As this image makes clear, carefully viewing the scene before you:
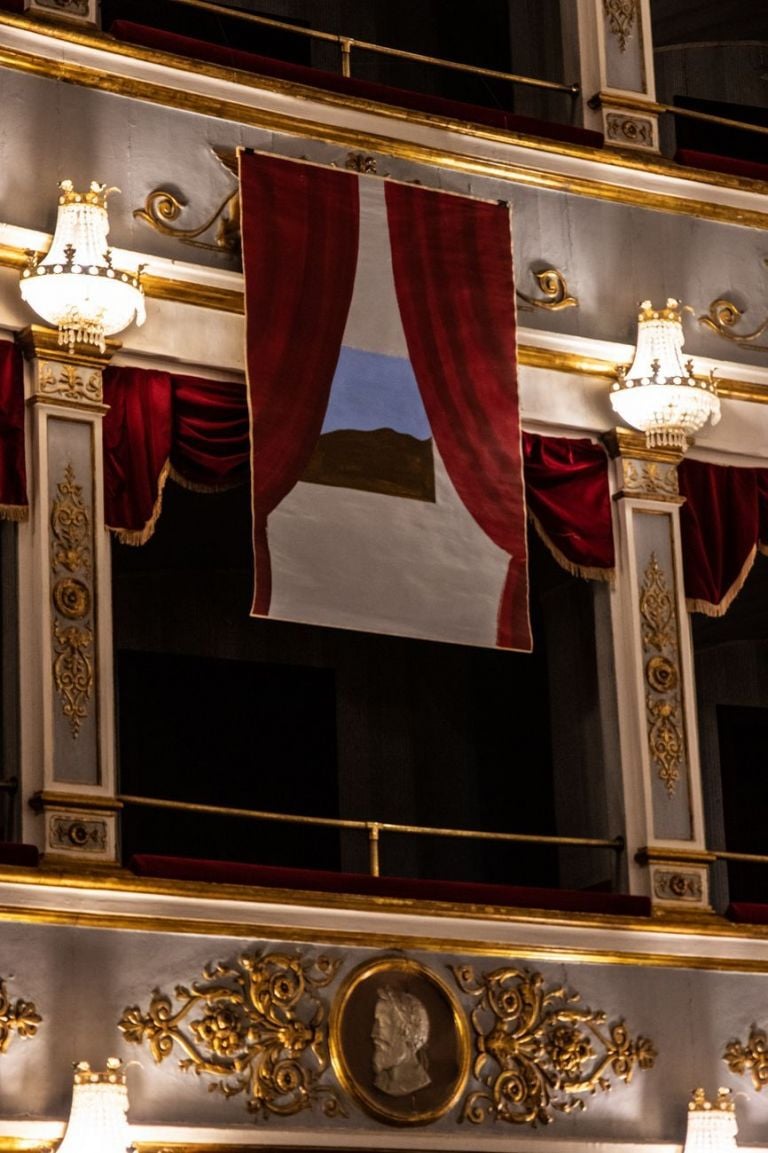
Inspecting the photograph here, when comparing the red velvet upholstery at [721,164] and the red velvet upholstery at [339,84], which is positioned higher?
the red velvet upholstery at [339,84]

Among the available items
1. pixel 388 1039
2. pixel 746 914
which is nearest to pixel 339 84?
pixel 746 914

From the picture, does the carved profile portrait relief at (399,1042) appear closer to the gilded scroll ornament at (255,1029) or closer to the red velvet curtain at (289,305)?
the gilded scroll ornament at (255,1029)

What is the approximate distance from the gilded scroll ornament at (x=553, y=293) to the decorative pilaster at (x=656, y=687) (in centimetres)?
64

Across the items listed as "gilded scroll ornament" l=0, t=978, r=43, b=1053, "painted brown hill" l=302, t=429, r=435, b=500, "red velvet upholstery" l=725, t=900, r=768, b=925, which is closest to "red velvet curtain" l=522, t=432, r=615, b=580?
"painted brown hill" l=302, t=429, r=435, b=500

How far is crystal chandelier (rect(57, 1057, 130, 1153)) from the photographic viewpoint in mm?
9047

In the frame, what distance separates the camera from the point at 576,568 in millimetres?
11234

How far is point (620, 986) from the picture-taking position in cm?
1059

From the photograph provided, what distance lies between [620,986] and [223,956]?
1785mm

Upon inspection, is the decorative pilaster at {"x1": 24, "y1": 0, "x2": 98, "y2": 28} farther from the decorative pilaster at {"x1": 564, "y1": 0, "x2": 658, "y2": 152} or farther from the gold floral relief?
the gold floral relief

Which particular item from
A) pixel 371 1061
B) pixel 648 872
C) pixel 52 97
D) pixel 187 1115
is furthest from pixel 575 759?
pixel 52 97

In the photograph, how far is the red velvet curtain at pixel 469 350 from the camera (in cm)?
1092

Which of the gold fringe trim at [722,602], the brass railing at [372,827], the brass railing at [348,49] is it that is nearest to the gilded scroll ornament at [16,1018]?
the brass railing at [372,827]

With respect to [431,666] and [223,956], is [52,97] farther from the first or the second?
[431,666]

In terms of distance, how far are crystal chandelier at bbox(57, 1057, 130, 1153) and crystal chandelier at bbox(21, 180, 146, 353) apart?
9.22 feet
